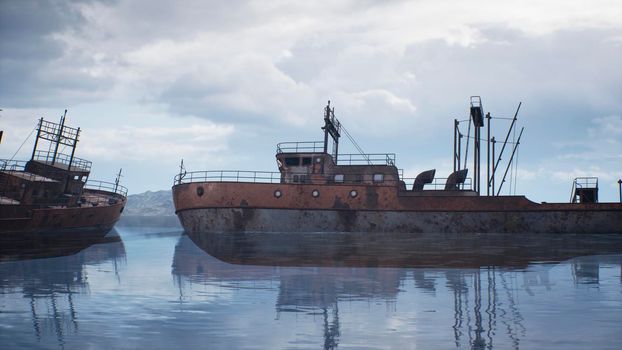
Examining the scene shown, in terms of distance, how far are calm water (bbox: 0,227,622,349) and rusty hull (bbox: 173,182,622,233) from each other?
11.8m

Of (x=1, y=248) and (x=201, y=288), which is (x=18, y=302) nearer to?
(x=201, y=288)

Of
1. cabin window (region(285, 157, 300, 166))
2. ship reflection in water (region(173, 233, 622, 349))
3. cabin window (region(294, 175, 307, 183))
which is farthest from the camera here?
cabin window (region(285, 157, 300, 166))

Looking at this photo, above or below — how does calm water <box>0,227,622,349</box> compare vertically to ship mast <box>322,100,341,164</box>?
below

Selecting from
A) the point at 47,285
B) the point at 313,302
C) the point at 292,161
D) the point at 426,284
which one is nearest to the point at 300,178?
the point at 292,161

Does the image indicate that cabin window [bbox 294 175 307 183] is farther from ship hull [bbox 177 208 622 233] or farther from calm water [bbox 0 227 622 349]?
calm water [bbox 0 227 622 349]

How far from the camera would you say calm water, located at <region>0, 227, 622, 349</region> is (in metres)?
7.77

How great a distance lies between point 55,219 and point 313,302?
31155 mm

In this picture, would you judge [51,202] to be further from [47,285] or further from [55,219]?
[47,285]

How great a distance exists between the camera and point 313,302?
34.8 feet

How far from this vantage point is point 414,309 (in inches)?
389

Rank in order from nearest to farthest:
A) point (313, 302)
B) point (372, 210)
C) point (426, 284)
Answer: point (313, 302) → point (426, 284) → point (372, 210)

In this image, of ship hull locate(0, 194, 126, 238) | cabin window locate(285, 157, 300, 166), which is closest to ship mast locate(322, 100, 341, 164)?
cabin window locate(285, 157, 300, 166)

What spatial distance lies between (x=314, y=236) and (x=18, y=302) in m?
20.6

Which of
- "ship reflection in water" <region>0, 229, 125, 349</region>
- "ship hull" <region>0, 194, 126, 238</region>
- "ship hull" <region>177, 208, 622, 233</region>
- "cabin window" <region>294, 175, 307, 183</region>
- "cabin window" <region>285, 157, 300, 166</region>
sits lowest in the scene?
"ship reflection in water" <region>0, 229, 125, 349</region>
